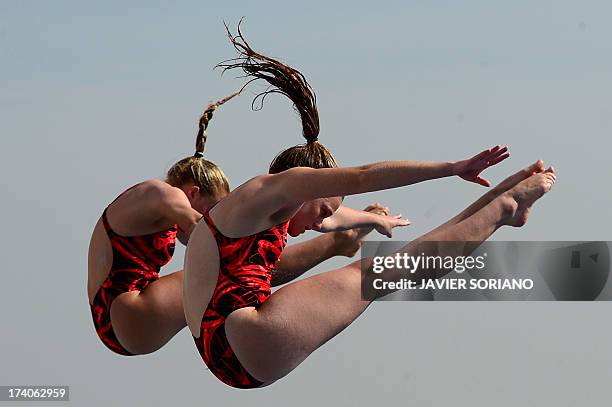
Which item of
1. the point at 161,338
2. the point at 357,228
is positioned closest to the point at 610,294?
the point at 357,228

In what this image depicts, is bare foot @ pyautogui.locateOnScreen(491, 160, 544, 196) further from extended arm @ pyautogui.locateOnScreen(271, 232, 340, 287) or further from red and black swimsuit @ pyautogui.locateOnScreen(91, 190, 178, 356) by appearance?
red and black swimsuit @ pyautogui.locateOnScreen(91, 190, 178, 356)

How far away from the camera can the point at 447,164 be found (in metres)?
6.29

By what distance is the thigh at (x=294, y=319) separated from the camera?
22.0 ft

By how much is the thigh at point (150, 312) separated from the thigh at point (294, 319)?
122 cm

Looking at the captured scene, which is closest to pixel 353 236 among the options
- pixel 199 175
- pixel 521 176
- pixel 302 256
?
pixel 302 256

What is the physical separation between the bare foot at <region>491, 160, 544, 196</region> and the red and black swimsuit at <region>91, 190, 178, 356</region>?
6.94 feet

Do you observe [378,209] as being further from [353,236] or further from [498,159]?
[498,159]

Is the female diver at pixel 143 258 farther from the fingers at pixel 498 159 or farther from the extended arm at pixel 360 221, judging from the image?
the fingers at pixel 498 159

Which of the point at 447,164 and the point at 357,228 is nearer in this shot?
the point at 447,164

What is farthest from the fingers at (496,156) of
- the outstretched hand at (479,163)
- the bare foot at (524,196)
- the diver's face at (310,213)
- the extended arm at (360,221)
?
the extended arm at (360,221)

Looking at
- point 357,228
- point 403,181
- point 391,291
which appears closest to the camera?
point 403,181

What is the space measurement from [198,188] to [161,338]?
1005mm

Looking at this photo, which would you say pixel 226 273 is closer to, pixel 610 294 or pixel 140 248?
pixel 140 248

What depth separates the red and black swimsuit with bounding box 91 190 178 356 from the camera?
788 cm
